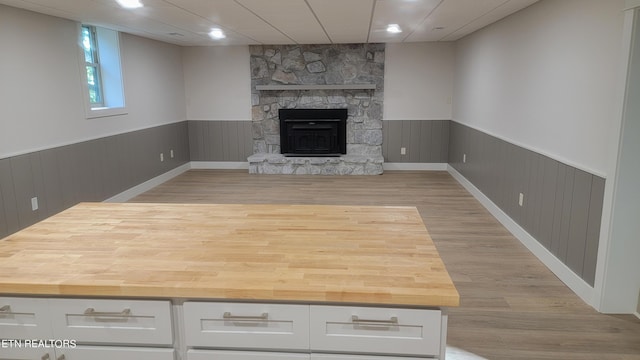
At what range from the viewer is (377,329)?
1334 millimetres

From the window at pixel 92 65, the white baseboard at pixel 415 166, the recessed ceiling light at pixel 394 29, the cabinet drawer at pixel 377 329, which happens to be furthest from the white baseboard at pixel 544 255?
the window at pixel 92 65

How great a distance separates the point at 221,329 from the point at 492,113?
4.63 metres

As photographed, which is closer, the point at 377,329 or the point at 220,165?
the point at 377,329

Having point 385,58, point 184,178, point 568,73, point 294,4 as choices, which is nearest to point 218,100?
point 184,178

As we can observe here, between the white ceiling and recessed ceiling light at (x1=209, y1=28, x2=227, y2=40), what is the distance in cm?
8

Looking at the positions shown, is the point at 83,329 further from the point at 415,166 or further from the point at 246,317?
the point at 415,166

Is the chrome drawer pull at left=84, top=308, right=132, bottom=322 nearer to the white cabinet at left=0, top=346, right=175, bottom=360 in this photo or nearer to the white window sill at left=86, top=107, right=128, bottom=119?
A: the white cabinet at left=0, top=346, right=175, bottom=360

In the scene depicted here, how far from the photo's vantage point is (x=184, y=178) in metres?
7.13

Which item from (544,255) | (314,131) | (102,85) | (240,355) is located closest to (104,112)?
(102,85)

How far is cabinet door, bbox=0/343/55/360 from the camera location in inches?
55.7

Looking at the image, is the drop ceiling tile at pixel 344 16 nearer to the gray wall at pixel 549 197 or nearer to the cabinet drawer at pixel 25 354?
the gray wall at pixel 549 197

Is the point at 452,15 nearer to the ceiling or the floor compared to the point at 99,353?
nearer to the ceiling

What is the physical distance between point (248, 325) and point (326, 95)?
21.1 ft

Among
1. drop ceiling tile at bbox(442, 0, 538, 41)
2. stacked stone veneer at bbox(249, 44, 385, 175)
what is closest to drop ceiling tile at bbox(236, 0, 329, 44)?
stacked stone veneer at bbox(249, 44, 385, 175)
